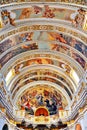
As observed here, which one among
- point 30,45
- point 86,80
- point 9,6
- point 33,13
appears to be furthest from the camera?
point 30,45

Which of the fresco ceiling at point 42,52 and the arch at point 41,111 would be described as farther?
the arch at point 41,111

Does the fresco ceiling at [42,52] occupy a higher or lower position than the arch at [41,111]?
higher

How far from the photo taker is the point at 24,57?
2100 cm

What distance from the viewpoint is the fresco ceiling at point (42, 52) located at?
17.0 m

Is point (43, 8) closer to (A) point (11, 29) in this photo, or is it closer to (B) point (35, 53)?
(A) point (11, 29)

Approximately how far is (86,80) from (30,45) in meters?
5.80

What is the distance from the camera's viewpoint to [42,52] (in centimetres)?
2103

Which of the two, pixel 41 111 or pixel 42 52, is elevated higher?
pixel 42 52

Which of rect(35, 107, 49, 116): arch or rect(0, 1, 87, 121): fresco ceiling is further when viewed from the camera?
rect(35, 107, 49, 116): arch

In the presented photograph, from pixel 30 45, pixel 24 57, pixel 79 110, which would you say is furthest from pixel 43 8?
pixel 79 110

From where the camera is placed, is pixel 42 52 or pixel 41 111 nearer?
pixel 42 52

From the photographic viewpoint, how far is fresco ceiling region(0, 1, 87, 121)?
55.9 ft

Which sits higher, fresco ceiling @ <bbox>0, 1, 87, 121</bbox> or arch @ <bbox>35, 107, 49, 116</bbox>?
fresco ceiling @ <bbox>0, 1, 87, 121</bbox>

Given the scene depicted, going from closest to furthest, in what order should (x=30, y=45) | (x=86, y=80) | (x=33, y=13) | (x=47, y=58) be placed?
(x=33, y=13)
(x=86, y=80)
(x=30, y=45)
(x=47, y=58)
